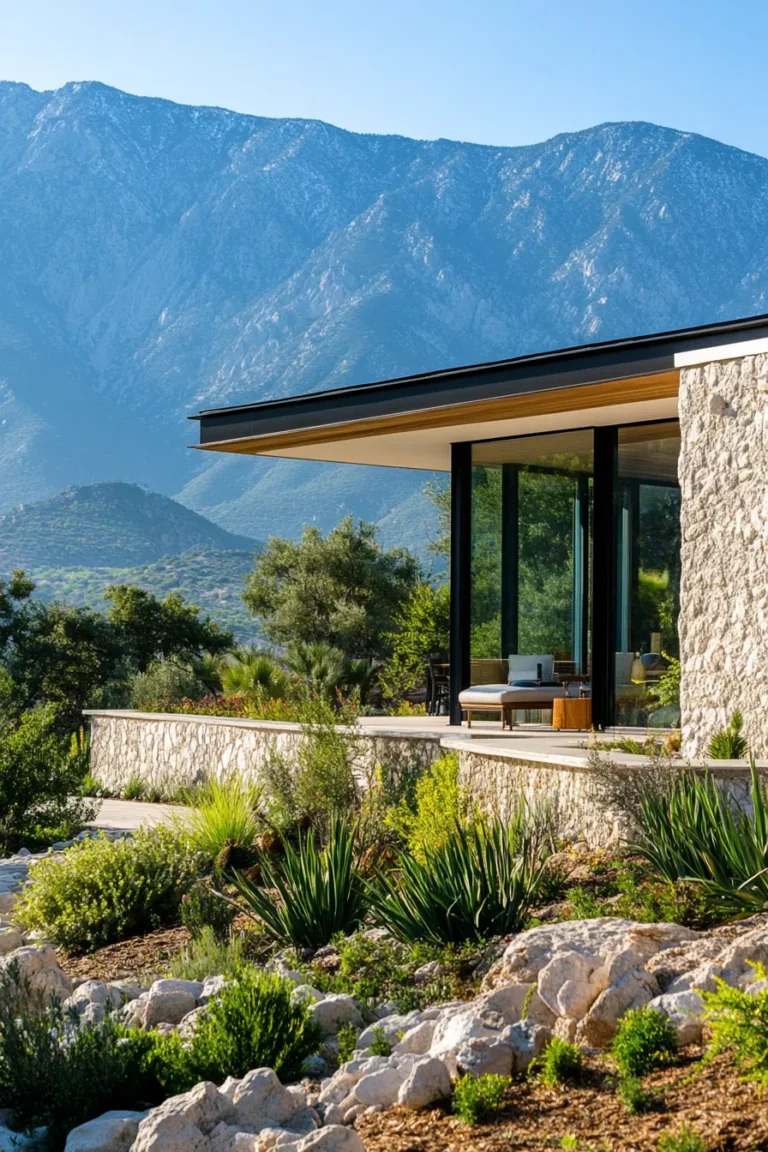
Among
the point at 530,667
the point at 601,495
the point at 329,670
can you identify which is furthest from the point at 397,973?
the point at 329,670

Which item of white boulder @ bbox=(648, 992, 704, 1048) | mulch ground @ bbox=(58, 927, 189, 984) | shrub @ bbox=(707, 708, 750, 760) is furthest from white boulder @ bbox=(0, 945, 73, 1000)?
shrub @ bbox=(707, 708, 750, 760)

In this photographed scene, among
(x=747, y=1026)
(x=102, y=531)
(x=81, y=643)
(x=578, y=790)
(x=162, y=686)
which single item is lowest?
(x=747, y=1026)

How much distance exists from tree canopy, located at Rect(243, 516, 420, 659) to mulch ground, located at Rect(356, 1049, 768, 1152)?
822 inches

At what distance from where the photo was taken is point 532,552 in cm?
1393

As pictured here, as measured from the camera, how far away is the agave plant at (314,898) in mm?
7098

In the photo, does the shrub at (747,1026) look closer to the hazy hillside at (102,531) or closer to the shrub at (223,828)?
the shrub at (223,828)

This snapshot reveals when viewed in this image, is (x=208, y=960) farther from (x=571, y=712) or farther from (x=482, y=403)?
(x=571, y=712)

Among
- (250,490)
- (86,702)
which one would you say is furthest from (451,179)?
(86,702)

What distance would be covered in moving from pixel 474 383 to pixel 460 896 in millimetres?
6088

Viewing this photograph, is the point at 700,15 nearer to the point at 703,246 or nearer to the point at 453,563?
the point at 453,563

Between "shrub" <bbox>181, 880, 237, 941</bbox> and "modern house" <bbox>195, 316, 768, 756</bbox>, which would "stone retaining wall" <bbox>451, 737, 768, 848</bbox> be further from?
"shrub" <bbox>181, 880, 237, 941</bbox>

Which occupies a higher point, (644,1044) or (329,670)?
(329,670)

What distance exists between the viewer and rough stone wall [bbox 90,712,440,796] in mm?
11469

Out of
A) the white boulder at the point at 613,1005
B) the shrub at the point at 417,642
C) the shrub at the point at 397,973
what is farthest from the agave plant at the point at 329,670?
the white boulder at the point at 613,1005
